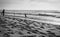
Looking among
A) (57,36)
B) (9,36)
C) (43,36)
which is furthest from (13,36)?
(57,36)

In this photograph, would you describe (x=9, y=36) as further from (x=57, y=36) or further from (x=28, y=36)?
(x=57, y=36)

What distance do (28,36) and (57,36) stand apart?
2.11 m

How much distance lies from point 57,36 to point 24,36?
7.87ft

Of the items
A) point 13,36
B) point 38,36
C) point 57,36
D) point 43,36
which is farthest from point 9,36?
point 57,36

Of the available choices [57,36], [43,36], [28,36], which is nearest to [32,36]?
[28,36]

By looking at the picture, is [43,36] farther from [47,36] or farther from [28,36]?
[28,36]

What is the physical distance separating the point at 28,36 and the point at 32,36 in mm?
291

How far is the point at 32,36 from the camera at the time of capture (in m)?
5.45

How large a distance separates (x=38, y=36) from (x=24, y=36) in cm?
101

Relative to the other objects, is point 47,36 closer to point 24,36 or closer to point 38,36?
point 38,36

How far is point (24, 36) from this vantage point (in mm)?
5418

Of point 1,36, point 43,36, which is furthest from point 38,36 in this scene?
point 1,36

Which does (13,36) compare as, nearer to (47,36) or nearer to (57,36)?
(47,36)

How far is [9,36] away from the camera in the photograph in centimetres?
531
